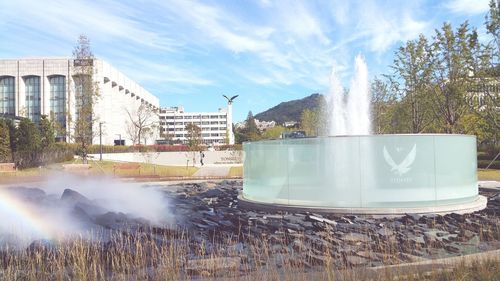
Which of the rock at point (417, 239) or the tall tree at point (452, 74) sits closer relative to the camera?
the rock at point (417, 239)

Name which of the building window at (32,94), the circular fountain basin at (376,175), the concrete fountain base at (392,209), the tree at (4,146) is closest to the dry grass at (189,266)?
the concrete fountain base at (392,209)

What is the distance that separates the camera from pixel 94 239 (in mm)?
8336

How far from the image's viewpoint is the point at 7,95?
92.4m

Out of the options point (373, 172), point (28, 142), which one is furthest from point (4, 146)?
point (373, 172)

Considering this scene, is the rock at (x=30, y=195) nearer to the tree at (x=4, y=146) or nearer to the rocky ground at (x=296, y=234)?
the rocky ground at (x=296, y=234)

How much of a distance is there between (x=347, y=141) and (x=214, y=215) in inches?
157

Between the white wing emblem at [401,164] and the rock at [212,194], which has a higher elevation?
the white wing emblem at [401,164]

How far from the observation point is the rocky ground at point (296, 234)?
7207 mm

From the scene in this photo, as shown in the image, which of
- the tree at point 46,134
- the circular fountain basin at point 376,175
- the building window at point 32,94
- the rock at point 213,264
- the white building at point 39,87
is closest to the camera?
the rock at point 213,264

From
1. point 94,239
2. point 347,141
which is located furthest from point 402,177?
point 94,239

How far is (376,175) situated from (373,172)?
0.35 feet

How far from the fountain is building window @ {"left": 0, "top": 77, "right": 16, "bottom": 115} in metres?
93.2

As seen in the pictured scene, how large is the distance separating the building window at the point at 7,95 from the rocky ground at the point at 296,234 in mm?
90048

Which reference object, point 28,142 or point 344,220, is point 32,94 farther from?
point 344,220
